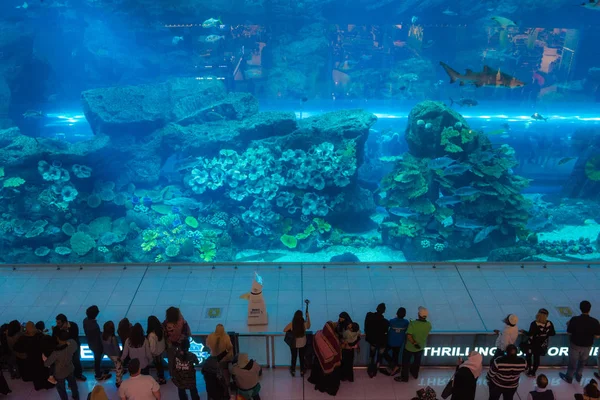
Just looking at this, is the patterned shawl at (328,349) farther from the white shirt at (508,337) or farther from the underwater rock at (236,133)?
the underwater rock at (236,133)

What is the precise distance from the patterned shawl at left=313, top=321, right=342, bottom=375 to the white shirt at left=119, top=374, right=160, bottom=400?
5.55ft

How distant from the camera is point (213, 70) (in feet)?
71.1

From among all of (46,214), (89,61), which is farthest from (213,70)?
(46,214)

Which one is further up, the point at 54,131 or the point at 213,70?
the point at 213,70

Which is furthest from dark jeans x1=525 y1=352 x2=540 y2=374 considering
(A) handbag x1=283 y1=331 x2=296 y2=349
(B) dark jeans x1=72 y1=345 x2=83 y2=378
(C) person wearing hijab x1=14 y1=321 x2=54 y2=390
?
(C) person wearing hijab x1=14 y1=321 x2=54 y2=390

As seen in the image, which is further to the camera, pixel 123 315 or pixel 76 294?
pixel 76 294

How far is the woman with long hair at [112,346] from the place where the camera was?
439 cm

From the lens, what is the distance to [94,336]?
14.8 ft

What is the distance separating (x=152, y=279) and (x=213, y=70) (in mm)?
17410

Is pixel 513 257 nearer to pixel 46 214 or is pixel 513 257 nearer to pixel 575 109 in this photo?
pixel 46 214

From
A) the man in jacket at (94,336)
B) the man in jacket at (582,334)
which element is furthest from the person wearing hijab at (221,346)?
the man in jacket at (582,334)

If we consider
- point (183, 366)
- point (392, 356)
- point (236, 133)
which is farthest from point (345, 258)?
point (183, 366)

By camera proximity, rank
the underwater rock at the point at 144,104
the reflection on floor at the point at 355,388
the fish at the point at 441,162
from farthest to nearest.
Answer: the underwater rock at the point at 144,104 < the fish at the point at 441,162 < the reflection on floor at the point at 355,388

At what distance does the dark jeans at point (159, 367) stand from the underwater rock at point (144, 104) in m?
11.6
